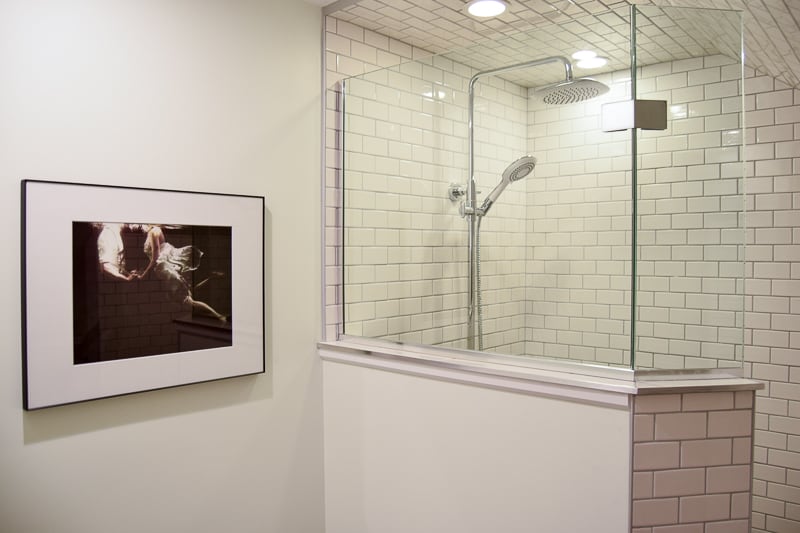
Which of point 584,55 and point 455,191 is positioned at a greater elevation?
point 584,55

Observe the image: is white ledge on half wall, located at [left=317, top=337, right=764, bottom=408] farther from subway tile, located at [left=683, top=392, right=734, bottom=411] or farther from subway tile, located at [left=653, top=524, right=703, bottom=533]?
subway tile, located at [left=653, top=524, right=703, bottom=533]

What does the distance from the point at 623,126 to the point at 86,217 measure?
159 cm

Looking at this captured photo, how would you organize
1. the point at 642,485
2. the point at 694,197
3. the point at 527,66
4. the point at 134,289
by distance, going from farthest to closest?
the point at 527,66 < the point at 134,289 < the point at 694,197 < the point at 642,485

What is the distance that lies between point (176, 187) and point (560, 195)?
1.28 meters

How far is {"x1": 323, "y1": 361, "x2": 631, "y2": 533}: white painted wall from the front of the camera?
1.69 metres

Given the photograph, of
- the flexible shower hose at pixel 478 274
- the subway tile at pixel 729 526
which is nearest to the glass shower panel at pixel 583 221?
the flexible shower hose at pixel 478 274

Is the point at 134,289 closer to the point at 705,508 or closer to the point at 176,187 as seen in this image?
the point at 176,187

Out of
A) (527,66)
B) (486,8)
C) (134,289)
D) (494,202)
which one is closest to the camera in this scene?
(134,289)

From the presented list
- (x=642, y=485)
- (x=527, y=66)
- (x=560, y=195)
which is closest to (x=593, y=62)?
(x=527, y=66)

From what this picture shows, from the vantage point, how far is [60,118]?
1742 mm

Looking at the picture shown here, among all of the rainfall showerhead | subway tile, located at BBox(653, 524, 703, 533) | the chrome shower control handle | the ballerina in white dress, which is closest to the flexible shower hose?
the chrome shower control handle

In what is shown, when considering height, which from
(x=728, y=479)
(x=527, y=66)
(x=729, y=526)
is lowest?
(x=729, y=526)

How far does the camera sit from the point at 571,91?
1.90 meters

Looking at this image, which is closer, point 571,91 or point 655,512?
point 655,512
